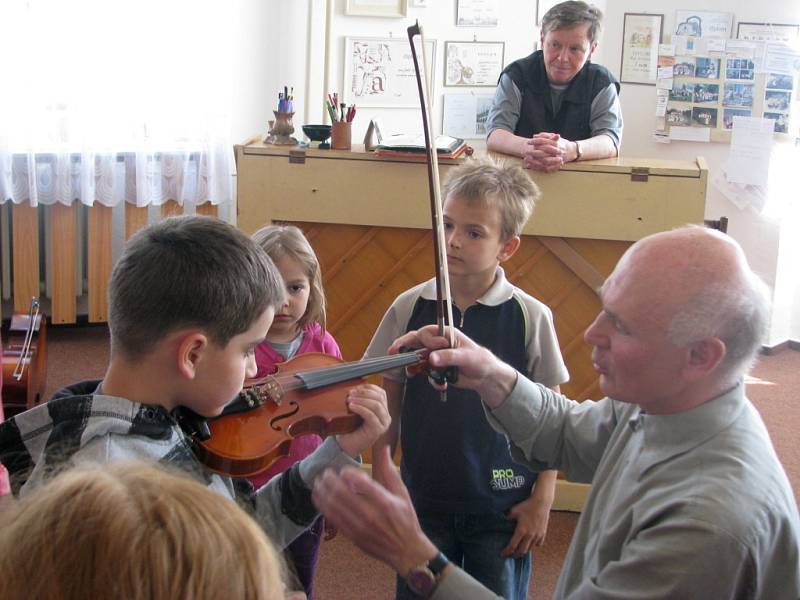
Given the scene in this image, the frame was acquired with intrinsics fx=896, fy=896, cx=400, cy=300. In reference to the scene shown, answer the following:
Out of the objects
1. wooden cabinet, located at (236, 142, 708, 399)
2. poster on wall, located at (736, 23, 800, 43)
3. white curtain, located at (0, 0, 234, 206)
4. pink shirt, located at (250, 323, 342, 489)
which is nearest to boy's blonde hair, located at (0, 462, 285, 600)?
pink shirt, located at (250, 323, 342, 489)

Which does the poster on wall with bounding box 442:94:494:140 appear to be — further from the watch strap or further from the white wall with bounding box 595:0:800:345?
the watch strap

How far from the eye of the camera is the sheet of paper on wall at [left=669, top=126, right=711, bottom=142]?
16.8 feet

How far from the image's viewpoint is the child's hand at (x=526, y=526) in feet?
6.23

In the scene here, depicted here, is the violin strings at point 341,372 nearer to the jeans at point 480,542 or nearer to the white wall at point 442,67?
the jeans at point 480,542

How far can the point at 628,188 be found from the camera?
8.86 ft

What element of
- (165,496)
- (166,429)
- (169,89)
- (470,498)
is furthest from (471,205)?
(169,89)

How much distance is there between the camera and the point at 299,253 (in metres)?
2.02

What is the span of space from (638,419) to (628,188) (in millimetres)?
1465

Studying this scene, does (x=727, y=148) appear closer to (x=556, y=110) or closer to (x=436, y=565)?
(x=556, y=110)

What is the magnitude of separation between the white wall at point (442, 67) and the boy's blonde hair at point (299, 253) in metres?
2.86

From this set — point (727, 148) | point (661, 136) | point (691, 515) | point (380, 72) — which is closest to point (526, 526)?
point (691, 515)

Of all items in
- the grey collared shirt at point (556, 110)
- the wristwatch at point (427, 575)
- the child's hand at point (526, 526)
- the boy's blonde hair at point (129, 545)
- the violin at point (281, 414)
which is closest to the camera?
the boy's blonde hair at point (129, 545)

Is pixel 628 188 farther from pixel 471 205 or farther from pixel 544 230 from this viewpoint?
pixel 471 205

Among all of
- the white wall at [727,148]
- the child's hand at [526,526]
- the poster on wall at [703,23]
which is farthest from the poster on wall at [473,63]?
the child's hand at [526,526]
